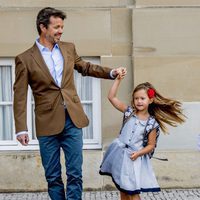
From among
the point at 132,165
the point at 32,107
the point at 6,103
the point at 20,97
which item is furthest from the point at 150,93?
the point at 6,103

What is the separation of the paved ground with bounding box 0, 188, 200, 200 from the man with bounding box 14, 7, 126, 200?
60.5 inches

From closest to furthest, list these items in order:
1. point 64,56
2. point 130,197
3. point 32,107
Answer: point 64,56
point 130,197
point 32,107

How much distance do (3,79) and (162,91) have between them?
6.23 ft

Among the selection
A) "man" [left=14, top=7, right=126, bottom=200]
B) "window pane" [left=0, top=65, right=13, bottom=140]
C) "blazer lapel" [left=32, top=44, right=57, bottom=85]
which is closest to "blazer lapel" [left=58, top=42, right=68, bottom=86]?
"man" [left=14, top=7, right=126, bottom=200]

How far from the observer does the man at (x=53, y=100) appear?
19.0ft

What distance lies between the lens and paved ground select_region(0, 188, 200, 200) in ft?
24.1

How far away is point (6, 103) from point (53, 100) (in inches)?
87.4

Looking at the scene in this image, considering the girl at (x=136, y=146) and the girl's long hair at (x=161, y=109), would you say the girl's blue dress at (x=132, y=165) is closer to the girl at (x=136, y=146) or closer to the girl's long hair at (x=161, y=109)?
the girl at (x=136, y=146)

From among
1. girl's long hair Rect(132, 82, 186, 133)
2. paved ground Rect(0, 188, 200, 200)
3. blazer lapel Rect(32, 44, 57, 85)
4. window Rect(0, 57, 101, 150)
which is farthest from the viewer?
window Rect(0, 57, 101, 150)

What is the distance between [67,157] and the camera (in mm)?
5906

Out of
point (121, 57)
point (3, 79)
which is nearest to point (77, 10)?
point (121, 57)

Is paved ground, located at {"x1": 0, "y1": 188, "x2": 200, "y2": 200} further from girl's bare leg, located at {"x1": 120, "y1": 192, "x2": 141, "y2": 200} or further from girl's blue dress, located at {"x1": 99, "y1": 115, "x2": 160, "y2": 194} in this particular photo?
girl's blue dress, located at {"x1": 99, "y1": 115, "x2": 160, "y2": 194}

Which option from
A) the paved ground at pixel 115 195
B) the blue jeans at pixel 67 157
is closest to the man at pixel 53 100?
the blue jeans at pixel 67 157

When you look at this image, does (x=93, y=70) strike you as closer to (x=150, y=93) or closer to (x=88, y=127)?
(x=150, y=93)
